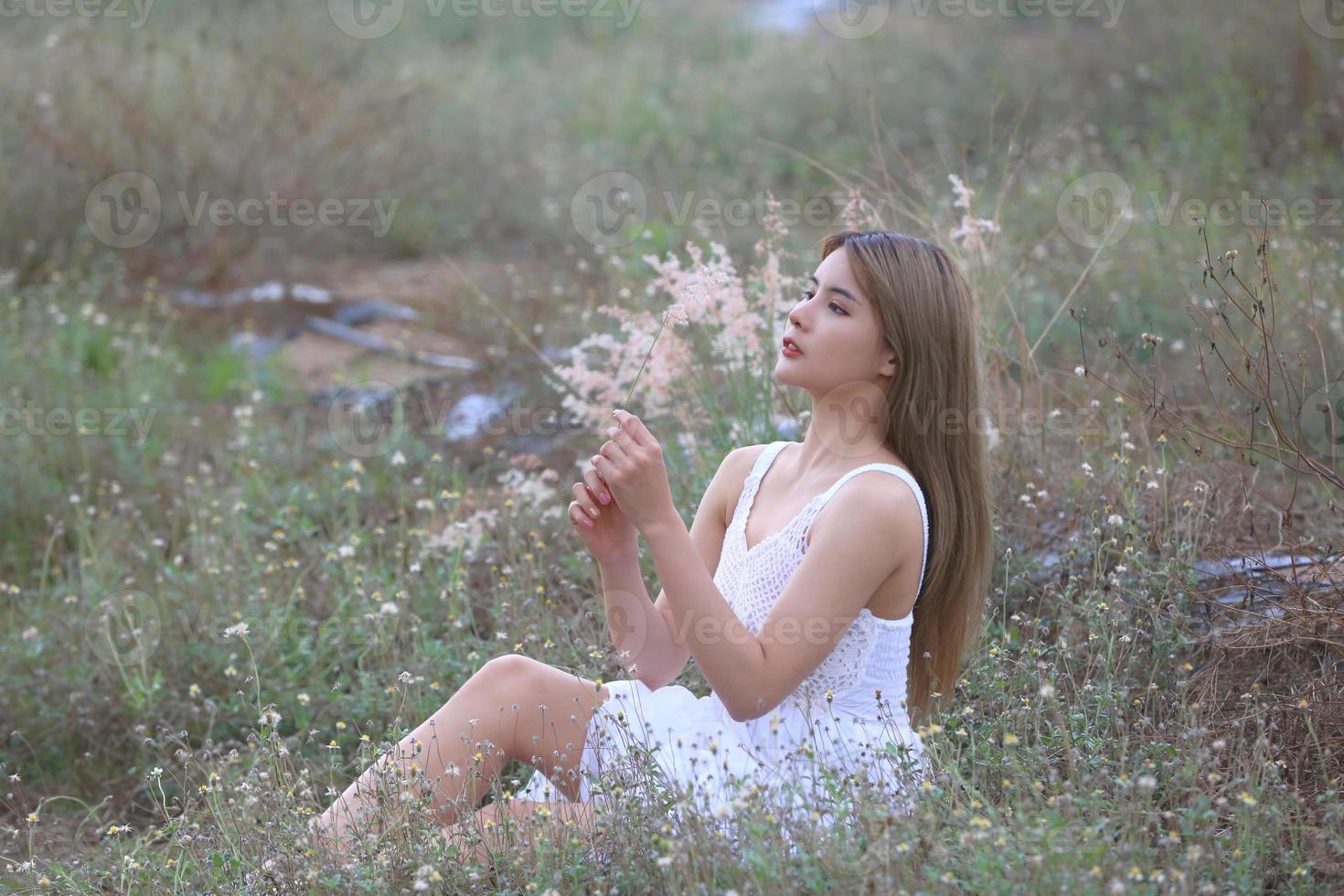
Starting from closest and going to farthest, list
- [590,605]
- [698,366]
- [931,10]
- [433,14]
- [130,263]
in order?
[590,605] < [698,366] < [130,263] < [931,10] < [433,14]

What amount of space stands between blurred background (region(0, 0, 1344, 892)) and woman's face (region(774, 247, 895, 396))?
257 mm

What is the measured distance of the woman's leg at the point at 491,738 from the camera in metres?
2.36

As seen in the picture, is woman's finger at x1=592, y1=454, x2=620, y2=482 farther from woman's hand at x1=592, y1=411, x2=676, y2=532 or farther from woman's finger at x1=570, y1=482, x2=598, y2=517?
woman's finger at x1=570, y1=482, x2=598, y2=517

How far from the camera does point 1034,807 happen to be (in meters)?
2.08

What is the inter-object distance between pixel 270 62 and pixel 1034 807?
6282mm

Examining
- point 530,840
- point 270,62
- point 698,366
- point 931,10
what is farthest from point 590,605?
point 931,10

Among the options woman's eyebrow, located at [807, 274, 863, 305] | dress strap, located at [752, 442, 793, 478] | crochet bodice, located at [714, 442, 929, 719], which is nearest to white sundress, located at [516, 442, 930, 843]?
crochet bodice, located at [714, 442, 929, 719]

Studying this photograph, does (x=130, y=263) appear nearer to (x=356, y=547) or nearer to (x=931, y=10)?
(x=356, y=547)

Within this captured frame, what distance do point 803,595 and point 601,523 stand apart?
0.42 metres

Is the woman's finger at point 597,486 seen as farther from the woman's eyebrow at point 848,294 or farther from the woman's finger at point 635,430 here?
the woman's eyebrow at point 848,294

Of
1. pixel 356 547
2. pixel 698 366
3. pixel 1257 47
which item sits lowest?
pixel 356 547

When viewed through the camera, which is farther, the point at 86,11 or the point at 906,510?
the point at 86,11

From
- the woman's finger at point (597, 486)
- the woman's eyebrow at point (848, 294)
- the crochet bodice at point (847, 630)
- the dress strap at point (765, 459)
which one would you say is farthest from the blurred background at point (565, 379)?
the woman's finger at point (597, 486)

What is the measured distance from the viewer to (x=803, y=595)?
2164mm
